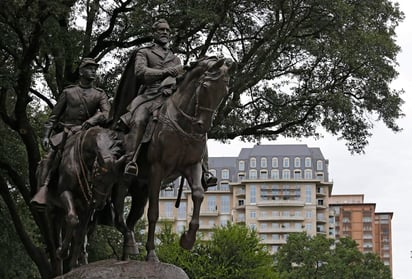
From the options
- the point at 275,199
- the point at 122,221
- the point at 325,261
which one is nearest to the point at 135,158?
the point at 122,221

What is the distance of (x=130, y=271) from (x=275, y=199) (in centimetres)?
11257

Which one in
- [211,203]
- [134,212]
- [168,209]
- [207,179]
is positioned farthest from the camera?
[211,203]

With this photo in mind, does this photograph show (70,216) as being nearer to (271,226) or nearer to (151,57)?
(151,57)

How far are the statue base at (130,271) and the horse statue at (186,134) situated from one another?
334 millimetres

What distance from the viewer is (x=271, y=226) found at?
397 feet

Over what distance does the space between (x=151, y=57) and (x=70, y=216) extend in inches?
92.4

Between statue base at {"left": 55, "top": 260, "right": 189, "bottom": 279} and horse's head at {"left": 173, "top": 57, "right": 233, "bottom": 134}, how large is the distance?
1737 mm

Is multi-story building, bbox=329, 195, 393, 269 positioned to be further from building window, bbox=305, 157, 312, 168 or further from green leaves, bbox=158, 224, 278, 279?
green leaves, bbox=158, 224, 278, 279

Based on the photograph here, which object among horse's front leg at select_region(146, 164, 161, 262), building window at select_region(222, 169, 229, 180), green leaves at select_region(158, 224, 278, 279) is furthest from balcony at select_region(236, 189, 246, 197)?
horse's front leg at select_region(146, 164, 161, 262)

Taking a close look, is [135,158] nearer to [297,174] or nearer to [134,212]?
[134,212]

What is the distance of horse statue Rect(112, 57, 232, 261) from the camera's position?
11.1 metres

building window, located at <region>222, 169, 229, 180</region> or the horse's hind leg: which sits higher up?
building window, located at <region>222, 169, 229, 180</region>

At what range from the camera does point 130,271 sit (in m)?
11.2

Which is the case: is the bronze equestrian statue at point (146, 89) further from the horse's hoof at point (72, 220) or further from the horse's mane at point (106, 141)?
the horse's hoof at point (72, 220)
